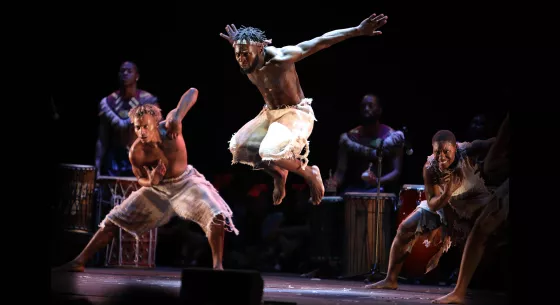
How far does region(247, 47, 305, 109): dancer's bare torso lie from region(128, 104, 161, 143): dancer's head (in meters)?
0.86

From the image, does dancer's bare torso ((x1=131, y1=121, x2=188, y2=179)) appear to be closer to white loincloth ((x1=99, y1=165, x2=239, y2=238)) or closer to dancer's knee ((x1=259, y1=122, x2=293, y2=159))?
white loincloth ((x1=99, y1=165, x2=239, y2=238))

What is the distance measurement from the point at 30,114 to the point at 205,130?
5.96 metres

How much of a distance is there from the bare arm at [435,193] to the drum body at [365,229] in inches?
66.1

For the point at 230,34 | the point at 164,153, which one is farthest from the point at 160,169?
the point at 230,34

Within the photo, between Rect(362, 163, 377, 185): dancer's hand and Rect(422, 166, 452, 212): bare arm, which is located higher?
Rect(362, 163, 377, 185): dancer's hand

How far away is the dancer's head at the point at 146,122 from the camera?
7.16 meters

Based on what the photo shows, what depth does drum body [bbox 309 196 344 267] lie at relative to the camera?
8.63 m

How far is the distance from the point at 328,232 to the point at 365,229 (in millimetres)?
405

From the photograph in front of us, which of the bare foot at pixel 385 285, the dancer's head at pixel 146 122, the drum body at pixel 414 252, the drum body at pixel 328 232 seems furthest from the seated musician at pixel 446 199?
the dancer's head at pixel 146 122

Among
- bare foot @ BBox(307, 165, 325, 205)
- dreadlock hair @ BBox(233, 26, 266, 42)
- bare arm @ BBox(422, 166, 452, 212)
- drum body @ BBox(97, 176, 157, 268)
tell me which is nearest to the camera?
bare arm @ BBox(422, 166, 452, 212)

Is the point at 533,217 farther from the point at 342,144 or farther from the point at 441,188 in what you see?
the point at 342,144

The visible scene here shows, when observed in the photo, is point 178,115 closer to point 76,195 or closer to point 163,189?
point 163,189

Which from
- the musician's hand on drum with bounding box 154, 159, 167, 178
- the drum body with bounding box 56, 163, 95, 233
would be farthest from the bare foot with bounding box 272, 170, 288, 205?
the drum body with bounding box 56, 163, 95, 233

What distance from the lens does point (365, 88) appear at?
30.6 ft
